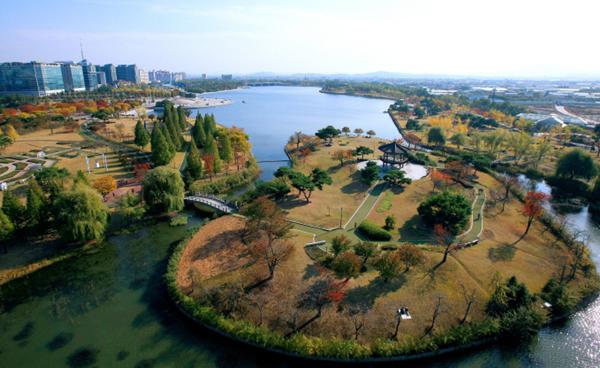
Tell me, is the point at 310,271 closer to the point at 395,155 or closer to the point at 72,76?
the point at 395,155

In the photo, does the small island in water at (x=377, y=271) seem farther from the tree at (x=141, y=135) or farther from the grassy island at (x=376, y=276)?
the tree at (x=141, y=135)

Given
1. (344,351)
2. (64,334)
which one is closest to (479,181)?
(344,351)

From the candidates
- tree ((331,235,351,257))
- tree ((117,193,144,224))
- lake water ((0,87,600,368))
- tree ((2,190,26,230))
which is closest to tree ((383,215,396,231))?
tree ((331,235,351,257))

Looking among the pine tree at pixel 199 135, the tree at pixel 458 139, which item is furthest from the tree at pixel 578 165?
the pine tree at pixel 199 135

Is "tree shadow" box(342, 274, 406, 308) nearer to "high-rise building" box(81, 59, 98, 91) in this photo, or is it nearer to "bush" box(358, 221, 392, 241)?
"bush" box(358, 221, 392, 241)

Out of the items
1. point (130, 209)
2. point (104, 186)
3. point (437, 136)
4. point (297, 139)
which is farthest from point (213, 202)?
point (437, 136)
